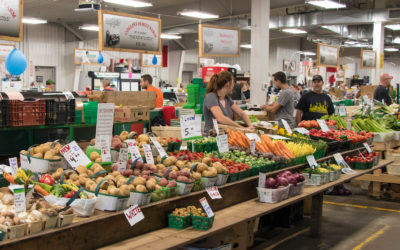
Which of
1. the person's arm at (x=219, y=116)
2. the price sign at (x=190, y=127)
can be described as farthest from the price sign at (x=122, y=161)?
the person's arm at (x=219, y=116)

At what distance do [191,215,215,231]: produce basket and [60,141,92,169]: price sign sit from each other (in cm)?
96

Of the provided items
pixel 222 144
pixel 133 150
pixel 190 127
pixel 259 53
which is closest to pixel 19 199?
pixel 133 150

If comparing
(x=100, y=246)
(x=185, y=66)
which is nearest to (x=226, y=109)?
(x=100, y=246)

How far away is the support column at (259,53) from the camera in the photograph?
35.5ft

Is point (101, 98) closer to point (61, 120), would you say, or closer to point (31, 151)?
point (61, 120)

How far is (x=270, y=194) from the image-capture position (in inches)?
161

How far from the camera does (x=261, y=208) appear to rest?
3.93 metres

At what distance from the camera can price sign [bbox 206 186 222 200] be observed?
3.64 m

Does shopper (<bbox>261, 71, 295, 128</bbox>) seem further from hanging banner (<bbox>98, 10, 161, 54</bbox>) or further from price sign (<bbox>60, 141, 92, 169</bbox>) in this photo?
price sign (<bbox>60, 141, 92, 169</bbox>)

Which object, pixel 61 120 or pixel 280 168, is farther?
pixel 61 120

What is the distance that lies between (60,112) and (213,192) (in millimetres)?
3492

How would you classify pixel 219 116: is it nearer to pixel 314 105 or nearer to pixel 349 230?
pixel 349 230

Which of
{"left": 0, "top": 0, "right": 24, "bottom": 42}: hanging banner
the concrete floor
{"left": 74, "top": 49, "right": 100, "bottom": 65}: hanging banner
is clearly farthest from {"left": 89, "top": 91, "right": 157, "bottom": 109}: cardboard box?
{"left": 74, "top": 49, "right": 100, "bottom": 65}: hanging banner

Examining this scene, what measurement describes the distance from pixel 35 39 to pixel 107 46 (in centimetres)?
1284
